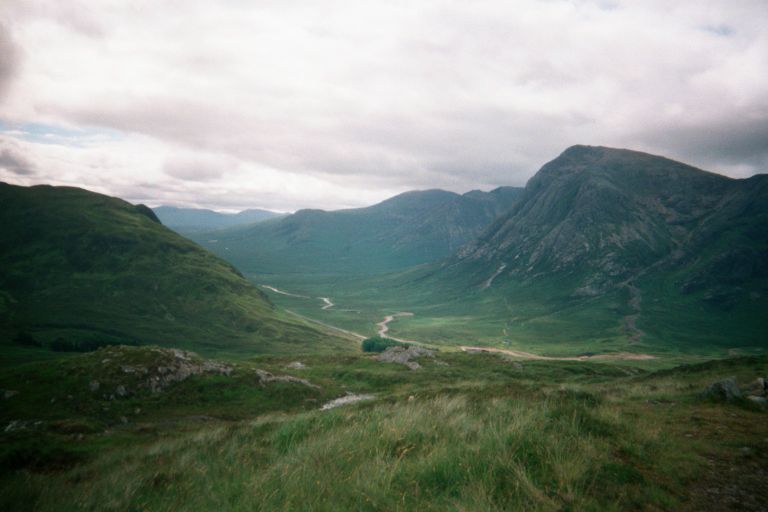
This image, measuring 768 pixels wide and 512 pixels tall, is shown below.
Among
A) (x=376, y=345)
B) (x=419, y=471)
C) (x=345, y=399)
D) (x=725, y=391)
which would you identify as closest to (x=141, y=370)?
(x=345, y=399)

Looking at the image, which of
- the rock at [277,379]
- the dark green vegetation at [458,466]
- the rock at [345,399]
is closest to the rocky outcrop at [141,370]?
the rock at [277,379]

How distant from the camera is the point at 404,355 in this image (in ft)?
275

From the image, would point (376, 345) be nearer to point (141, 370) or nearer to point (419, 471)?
point (141, 370)

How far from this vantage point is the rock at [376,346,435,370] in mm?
79812

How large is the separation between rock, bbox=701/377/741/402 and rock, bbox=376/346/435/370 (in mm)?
62176

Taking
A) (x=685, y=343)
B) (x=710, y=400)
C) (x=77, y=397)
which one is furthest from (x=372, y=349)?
(x=685, y=343)

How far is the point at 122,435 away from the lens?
32.6 metres

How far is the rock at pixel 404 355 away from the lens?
262 feet

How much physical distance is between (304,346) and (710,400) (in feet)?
466

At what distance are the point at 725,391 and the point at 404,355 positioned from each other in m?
69.8

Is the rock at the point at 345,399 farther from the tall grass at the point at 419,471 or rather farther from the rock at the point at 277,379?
the tall grass at the point at 419,471

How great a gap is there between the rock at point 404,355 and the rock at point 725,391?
62.2 m

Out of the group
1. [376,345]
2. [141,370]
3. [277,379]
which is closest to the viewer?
[141,370]

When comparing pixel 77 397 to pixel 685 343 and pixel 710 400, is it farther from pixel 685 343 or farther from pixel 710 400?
pixel 685 343
